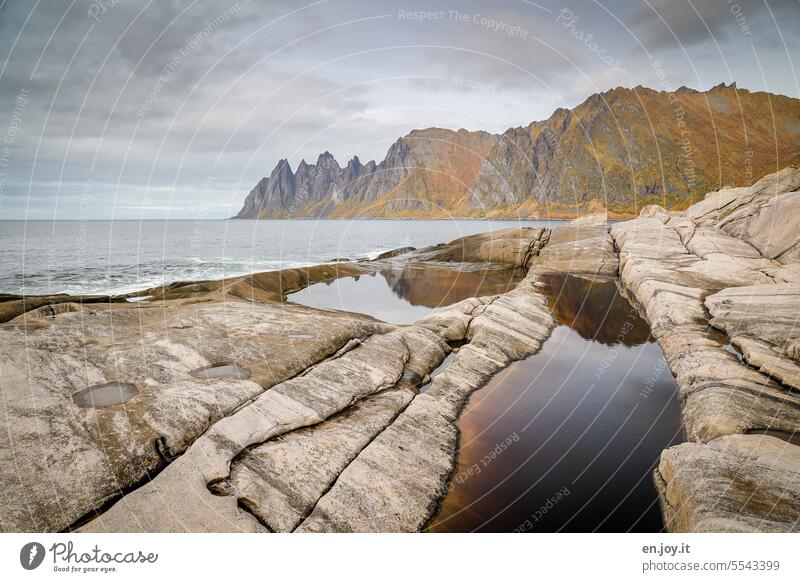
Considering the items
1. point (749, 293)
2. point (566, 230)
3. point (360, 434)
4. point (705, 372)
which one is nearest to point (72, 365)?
point (360, 434)

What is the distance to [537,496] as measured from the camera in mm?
11516

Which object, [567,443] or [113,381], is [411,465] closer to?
[567,443]

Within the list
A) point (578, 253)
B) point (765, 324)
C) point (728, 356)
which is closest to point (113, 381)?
point (728, 356)

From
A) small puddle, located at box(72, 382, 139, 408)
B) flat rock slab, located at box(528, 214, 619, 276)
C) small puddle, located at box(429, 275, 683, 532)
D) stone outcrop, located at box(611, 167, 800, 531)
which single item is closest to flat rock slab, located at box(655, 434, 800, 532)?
stone outcrop, located at box(611, 167, 800, 531)

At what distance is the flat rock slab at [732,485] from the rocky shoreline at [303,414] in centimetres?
4

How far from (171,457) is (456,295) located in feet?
114

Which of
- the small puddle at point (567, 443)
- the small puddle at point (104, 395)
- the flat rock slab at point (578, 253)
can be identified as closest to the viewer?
the small puddle at point (567, 443)

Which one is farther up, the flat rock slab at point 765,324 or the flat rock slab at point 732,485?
the flat rock slab at point 765,324

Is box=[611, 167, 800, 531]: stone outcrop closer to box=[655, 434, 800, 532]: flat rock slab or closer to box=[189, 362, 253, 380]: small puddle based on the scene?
box=[655, 434, 800, 532]: flat rock slab

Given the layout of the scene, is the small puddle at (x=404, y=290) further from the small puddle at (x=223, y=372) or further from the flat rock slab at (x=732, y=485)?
the flat rock slab at (x=732, y=485)

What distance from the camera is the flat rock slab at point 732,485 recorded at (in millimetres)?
8414

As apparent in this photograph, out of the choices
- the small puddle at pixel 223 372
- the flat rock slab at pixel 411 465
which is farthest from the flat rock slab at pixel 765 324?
the small puddle at pixel 223 372

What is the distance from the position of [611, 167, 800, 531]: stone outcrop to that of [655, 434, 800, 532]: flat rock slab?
0.02m

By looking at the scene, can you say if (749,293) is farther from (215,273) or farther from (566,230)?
(215,273)
